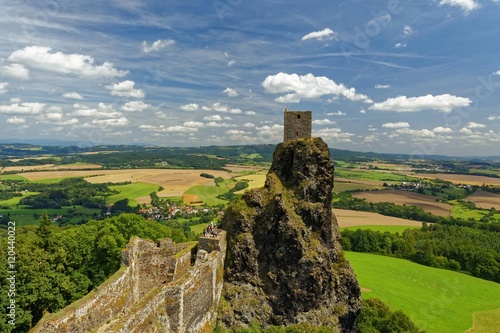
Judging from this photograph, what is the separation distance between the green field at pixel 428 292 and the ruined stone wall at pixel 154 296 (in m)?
35.3

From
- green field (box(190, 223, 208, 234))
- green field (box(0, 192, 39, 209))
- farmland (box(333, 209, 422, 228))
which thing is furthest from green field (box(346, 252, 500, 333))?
green field (box(0, 192, 39, 209))

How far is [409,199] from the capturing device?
5340 inches

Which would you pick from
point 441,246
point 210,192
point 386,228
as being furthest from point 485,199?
point 210,192

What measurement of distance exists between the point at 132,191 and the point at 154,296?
12488 cm

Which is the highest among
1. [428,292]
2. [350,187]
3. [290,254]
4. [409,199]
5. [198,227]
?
[290,254]

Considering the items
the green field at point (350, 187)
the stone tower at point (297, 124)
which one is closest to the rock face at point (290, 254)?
the stone tower at point (297, 124)

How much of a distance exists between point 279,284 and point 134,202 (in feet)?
328

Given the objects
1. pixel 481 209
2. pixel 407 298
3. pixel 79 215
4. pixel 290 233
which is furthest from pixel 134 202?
pixel 481 209

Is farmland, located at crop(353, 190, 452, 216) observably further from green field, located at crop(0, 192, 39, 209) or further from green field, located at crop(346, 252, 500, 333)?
green field, located at crop(0, 192, 39, 209)

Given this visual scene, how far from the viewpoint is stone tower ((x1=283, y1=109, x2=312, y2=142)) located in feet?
95.0

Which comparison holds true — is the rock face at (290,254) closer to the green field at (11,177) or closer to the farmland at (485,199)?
the farmland at (485,199)

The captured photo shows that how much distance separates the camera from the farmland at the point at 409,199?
11994 centimetres

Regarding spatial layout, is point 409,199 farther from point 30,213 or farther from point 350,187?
point 30,213

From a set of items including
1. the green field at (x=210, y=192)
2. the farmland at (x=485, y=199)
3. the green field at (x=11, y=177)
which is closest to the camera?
the green field at (x=210, y=192)
